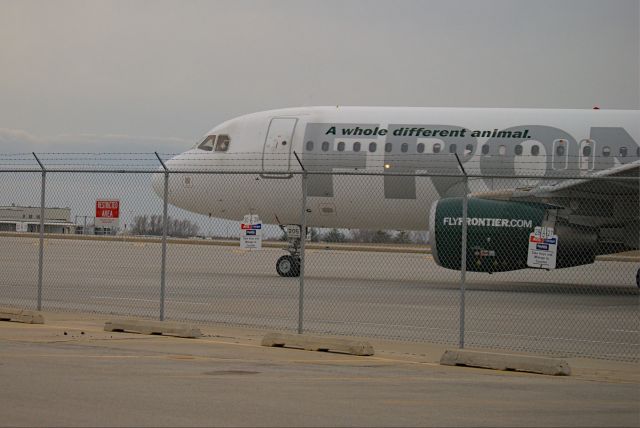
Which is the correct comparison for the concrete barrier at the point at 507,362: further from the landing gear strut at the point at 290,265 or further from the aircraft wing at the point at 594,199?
the landing gear strut at the point at 290,265

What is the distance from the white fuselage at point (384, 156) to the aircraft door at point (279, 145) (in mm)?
24

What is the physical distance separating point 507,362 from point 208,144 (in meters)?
17.4

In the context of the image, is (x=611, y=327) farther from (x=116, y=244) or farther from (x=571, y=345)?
(x=116, y=244)

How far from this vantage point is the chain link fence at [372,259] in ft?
53.6

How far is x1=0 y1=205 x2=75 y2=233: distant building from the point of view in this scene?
1942 cm

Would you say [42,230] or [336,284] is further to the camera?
[336,284]

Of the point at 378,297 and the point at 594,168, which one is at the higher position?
the point at 594,168

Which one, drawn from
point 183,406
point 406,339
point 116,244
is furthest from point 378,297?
point 183,406

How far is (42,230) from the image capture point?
57.6 feet

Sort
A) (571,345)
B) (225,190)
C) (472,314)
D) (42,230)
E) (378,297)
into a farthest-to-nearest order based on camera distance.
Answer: (225,190)
(378,297)
(472,314)
(42,230)
(571,345)

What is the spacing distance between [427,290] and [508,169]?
3945 mm

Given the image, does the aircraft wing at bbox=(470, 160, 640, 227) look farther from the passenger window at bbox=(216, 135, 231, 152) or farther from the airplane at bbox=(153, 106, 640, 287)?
the passenger window at bbox=(216, 135, 231, 152)

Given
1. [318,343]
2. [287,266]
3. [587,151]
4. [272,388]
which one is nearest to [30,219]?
[287,266]

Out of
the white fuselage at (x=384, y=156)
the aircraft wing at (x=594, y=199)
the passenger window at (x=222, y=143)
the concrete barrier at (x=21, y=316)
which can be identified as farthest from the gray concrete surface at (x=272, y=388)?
the passenger window at (x=222, y=143)
